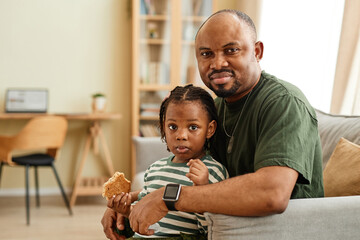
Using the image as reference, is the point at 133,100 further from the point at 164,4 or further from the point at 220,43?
the point at 220,43

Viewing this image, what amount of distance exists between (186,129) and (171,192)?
31cm

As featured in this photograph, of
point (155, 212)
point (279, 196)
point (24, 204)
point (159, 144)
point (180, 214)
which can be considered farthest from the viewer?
point (24, 204)

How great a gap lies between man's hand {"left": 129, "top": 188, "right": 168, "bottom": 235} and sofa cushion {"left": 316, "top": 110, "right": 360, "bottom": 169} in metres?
1.00

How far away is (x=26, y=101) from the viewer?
411cm

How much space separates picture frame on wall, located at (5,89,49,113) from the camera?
408 centimetres

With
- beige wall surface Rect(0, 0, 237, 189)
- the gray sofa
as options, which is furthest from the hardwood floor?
the gray sofa

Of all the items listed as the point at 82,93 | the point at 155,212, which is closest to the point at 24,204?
the point at 82,93

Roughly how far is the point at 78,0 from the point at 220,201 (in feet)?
12.1

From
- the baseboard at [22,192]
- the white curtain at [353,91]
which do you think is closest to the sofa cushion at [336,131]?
the white curtain at [353,91]

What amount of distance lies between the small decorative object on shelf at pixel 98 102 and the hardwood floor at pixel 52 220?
925 mm

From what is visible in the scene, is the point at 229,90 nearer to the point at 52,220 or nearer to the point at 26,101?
the point at 52,220

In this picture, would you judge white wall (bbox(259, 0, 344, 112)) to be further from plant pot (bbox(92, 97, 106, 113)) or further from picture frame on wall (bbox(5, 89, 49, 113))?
picture frame on wall (bbox(5, 89, 49, 113))

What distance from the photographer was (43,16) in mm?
4211

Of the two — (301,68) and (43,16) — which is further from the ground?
(43,16)
